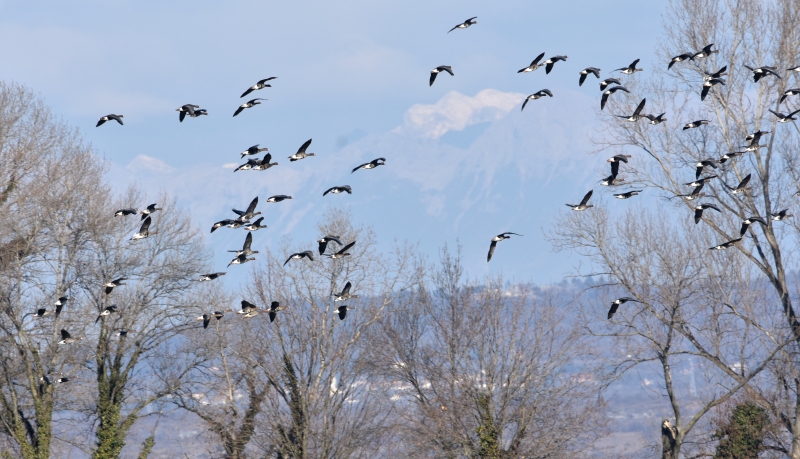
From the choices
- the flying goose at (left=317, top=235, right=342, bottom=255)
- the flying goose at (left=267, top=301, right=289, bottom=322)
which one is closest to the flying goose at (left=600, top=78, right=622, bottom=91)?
the flying goose at (left=317, top=235, right=342, bottom=255)

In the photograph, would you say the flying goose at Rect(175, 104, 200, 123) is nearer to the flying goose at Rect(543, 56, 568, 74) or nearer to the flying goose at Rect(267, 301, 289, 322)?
the flying goose at Rect(267, 301, 289, 322)

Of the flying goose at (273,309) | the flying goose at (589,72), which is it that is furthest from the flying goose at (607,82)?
the flying goose at (273,309)

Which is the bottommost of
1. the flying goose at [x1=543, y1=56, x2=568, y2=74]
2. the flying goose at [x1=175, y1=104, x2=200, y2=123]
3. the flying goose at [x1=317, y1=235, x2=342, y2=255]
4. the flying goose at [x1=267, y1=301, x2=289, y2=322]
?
the flying goose at [x1=267, y1=301, x2=289, y2=322]

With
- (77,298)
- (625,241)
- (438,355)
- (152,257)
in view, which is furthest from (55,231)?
(625,241)

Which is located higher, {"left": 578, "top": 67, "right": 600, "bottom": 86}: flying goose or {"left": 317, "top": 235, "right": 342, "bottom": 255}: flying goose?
{"left": 578, "top": 67, "right": 600, "bottom": 86}: flying goose

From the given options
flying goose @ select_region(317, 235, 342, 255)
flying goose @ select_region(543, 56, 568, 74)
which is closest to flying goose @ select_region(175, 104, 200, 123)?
flying goose @ select_region(317, 235, 342, 255)

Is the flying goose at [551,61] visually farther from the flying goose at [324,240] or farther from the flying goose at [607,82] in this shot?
the flying goose at [324,240]

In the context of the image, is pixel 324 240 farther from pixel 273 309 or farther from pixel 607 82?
pixel 607 82

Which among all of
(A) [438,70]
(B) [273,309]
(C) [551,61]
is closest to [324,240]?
(B) [273,309]

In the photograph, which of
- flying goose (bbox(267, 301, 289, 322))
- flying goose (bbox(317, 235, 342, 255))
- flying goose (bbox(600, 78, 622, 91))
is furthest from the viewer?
flying goose (bbox(267, 301, 289, 322))

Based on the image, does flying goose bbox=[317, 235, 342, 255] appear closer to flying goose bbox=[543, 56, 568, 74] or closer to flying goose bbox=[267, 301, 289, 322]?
flying goose bbox=[267, 301, 289, 322]

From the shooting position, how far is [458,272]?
54656 mm

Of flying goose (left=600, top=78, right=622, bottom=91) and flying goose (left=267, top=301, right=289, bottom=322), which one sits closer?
flying goose (left=600, top=78, right=622, bottom=91)

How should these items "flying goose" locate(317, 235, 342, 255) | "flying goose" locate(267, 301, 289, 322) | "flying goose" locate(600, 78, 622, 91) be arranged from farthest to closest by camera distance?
1. "flying goose" locate(267, 301, 289, 322)
2. "flying goose" locate(600, 78, 622, 91)
3. "flying goose" locate(317, 235, 342, 255)
